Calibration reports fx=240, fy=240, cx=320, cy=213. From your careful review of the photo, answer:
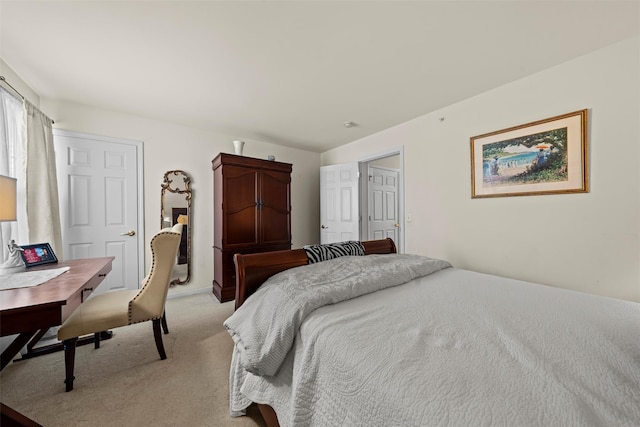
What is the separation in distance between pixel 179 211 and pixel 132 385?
2.20 meters

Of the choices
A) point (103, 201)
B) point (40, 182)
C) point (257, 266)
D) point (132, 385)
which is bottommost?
point (132, 385)

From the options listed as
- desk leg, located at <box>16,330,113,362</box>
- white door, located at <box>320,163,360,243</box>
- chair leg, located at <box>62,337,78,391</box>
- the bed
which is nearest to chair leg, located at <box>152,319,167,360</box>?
chair leg, located at <box>62,337,78,391</box>

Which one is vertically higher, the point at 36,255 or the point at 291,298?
the point at 36,255

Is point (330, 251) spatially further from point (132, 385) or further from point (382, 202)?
point (382, 202)

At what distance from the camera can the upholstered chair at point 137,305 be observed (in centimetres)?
166

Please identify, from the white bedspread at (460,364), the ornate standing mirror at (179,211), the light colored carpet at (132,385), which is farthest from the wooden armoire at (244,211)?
the white bedspread at (460,364)

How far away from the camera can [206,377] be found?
174cm

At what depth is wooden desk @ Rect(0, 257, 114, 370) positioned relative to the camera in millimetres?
1064

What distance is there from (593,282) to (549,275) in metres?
0.26

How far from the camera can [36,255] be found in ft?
6.27

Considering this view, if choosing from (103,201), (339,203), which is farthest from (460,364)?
(103,201)

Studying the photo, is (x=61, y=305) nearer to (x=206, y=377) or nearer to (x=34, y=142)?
(x=206, y=377)

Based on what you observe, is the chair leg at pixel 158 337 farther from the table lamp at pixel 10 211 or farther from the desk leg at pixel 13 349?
the table lamp at pixel 10 211

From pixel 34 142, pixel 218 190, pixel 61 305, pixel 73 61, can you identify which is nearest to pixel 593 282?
pixel 61 305
